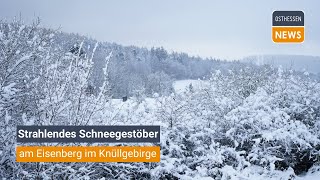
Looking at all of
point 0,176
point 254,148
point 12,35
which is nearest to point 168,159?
point 254,148

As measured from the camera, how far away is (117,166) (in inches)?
316

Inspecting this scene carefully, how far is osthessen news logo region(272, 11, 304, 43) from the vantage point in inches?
293

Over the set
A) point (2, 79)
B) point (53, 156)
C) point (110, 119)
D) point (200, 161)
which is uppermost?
point (2, 79)

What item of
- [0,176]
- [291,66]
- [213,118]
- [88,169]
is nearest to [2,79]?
[0,176]

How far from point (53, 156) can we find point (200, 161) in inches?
155

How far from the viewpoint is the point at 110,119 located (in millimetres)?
7457

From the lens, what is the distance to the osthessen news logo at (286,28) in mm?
7449

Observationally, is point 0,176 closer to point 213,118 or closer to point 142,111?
point 142,111

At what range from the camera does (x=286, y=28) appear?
754cm

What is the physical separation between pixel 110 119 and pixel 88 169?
1.09m

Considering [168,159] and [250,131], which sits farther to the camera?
[250,131]

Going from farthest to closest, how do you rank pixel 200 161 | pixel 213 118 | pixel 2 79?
pixel 213 118 → pixel 200 161 → pixel 2 79

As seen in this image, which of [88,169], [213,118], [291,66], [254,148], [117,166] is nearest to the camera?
[88,169]

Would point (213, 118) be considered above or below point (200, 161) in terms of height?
above
